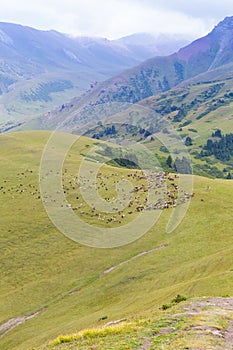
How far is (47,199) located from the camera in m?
95.7

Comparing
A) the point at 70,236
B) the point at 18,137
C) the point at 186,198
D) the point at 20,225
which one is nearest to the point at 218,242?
the point at 186,198

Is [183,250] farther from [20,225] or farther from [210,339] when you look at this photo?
[210,339]

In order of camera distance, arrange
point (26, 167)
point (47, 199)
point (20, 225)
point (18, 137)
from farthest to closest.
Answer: point (18, 137)
point (26, 167)
point (47, 199)
point (20, 225)

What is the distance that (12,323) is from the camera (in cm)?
5500

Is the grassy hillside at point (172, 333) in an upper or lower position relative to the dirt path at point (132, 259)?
upper

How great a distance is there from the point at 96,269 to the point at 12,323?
680 inches

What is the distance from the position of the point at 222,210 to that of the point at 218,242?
15.1 metres

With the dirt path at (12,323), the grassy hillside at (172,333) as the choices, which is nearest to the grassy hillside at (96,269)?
the dirt path at (12,323)

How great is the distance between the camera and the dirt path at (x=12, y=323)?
5294 centimetres

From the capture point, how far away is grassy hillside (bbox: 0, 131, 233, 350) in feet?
156

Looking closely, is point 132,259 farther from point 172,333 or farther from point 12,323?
point 172,333

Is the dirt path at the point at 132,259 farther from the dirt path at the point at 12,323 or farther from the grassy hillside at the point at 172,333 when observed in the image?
the grassy hillside at the point at 172,333

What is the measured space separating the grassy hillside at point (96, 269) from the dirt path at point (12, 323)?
0.17 m

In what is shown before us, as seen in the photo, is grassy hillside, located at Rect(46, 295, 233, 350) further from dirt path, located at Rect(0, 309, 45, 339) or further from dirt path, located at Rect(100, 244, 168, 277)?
dirt path, located at Rect(100, 244, 168, 277)
